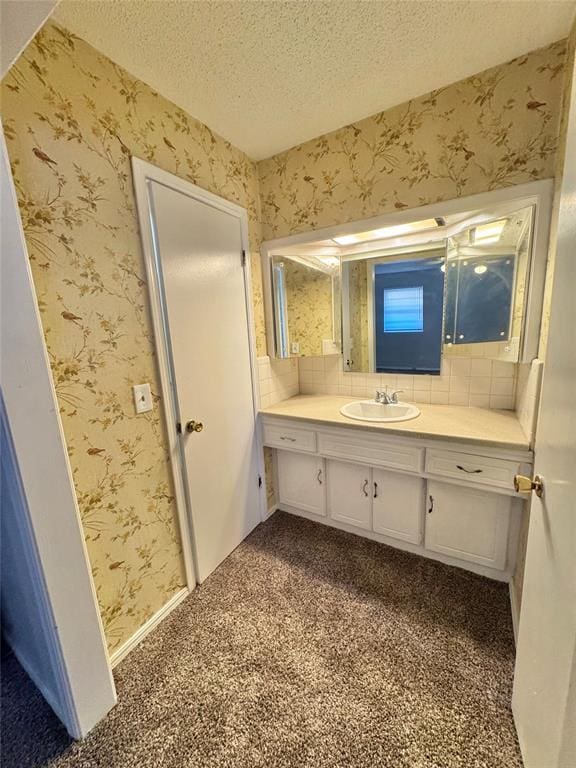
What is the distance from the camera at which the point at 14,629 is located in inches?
50.5

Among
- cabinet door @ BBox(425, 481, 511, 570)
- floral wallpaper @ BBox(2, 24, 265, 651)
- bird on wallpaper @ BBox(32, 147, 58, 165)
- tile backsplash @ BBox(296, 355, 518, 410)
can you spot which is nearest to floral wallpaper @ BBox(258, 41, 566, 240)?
floral wallpaper @ BBox(2, 24, 265, 651)

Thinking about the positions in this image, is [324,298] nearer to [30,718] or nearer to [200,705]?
[200,705]

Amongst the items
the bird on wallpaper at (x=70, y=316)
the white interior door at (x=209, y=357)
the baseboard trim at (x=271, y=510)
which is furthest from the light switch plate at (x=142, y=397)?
the baseboard trim at (x=271, y=510)

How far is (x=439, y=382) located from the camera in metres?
2.00

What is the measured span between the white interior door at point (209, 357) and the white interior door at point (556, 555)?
1.43 metres

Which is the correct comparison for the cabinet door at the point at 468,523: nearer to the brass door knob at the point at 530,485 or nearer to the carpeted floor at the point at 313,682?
the carpeted floor at the point at 313,682

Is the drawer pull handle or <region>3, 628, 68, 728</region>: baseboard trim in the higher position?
the drawer pull handle

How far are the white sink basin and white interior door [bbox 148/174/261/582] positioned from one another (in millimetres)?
685

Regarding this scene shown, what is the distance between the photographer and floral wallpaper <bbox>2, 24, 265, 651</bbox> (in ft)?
3.30

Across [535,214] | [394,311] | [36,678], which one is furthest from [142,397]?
[535,214]

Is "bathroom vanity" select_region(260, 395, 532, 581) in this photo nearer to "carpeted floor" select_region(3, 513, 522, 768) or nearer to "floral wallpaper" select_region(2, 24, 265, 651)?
"carpeted floor" select_region(3, 513, 522, 768)

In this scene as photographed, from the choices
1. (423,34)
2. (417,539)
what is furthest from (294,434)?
(423,34)

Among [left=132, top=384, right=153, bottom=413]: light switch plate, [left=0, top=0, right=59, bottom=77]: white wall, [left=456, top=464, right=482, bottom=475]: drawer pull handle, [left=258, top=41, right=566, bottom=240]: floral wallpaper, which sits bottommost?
[left=456, top=464, right=482, bottom=475]: drawer pull handle

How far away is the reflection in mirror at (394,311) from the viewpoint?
1966 millimetres
